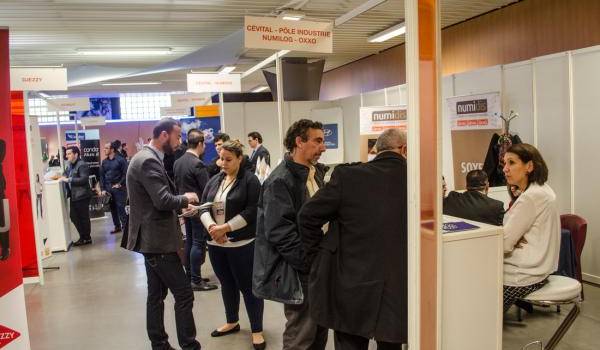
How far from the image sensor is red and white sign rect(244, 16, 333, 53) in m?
3.83

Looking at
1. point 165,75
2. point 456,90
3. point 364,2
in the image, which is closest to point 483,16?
point 456,90

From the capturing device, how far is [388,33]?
7773 mm

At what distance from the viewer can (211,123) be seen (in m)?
9.88

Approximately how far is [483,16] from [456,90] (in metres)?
1.16

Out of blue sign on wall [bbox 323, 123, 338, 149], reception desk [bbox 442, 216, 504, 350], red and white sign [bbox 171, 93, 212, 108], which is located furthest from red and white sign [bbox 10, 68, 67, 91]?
reception desk [bbox 442, 216, 504, 350]

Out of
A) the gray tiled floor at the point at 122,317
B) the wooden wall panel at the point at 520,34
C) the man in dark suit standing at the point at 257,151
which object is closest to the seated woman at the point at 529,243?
the gray tiled floor at the point at 122,317

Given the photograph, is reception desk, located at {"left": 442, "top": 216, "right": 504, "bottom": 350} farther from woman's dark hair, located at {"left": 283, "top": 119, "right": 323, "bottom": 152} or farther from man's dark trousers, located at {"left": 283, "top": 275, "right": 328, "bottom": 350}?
woman's dark hair, located at {"left": 283, "top": 119, "right": 323, "bottom": 152}

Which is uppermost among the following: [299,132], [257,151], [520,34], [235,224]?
[520,34]

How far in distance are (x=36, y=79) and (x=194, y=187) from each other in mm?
2845

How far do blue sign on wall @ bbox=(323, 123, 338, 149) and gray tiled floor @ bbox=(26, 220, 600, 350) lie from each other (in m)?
4.99

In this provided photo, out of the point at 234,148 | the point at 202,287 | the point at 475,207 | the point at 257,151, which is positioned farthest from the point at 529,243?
the point at 257,151

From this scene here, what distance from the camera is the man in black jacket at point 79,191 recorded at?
25.0ft

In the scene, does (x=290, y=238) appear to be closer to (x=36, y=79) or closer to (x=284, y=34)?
(x=284, y=34)

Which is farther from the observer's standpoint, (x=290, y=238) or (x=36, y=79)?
(x=36, y=79)
